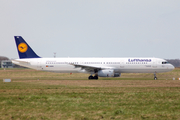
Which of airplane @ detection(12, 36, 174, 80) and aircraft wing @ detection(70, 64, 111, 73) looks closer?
aircraft wing @ detection(70, 64, 111, 73)

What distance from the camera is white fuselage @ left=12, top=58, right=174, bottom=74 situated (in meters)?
42.5

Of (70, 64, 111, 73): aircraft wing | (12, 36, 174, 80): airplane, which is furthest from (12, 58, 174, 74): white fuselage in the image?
(70, 64, 111, 73): aircraft wing

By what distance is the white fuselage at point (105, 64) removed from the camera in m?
42.5

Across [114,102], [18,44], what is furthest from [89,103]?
[18,44]

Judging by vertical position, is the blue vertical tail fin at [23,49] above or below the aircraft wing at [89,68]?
above

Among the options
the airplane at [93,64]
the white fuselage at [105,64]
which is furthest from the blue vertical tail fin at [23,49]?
the white fuselage at [105,64]

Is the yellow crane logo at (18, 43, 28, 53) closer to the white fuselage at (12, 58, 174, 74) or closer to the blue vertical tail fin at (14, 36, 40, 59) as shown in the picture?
the blue vertical tail fin at (14, 36, 40, 59)

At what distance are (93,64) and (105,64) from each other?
2067 mm

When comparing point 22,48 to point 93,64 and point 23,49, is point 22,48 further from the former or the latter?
point 93,64

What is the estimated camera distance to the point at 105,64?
1725 inches

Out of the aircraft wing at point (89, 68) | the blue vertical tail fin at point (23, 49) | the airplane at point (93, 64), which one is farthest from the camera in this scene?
the blue vertical tail fin at point (23, 49)

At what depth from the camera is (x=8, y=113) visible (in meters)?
12.3

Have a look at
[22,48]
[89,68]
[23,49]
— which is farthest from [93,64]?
[22,48]

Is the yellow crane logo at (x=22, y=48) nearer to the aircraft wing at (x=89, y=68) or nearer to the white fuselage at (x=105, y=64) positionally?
the white fuselage at (x=105, y=64)
